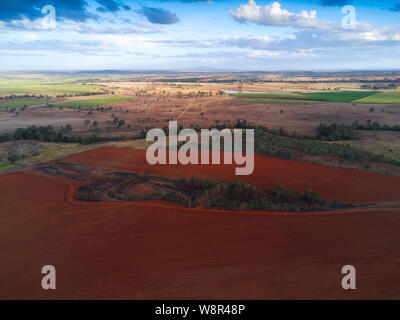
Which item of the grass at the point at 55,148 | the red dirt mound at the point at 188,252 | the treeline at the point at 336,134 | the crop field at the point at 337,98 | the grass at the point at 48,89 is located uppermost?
the grass at the point at 48,89

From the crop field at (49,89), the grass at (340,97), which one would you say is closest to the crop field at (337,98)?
the grass at (340,97)

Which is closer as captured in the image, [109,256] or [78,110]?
[109,256]

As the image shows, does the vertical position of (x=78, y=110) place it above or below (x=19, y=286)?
above

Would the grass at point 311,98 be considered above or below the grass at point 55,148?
above

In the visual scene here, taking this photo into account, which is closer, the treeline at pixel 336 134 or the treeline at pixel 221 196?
the treeline at pixel 221 196

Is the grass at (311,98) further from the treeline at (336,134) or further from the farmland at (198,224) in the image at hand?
the farmland at (198,224)

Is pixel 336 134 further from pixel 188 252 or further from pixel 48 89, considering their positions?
pixel 48 89

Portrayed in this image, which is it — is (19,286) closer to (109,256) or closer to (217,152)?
(109,256)
